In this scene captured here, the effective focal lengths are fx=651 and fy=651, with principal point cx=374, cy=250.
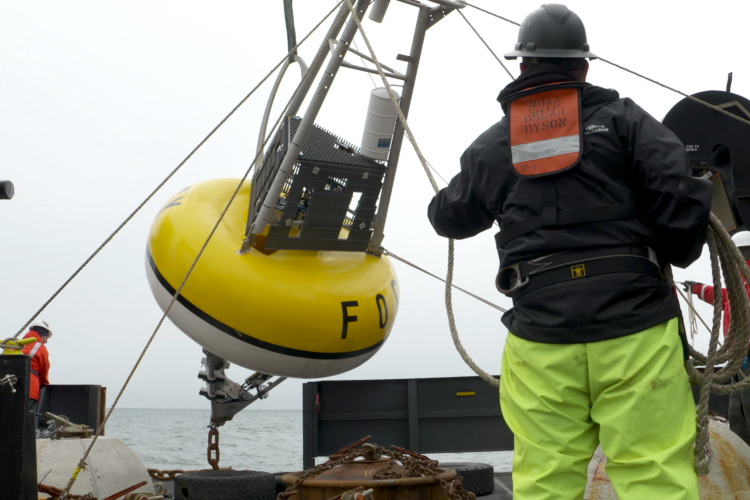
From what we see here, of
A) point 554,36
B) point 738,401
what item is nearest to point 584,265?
point 554,36

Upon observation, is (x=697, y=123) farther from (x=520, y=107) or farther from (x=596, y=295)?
(x=596, y=295)

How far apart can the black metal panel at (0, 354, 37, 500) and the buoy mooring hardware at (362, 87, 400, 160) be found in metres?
2.72

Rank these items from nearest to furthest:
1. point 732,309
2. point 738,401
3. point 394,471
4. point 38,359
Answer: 1. point 732,309
2. point 394,471
3. point 738,401
4. point 38,359

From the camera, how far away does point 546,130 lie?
6.31ft

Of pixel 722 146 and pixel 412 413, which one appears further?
pixel 412 413

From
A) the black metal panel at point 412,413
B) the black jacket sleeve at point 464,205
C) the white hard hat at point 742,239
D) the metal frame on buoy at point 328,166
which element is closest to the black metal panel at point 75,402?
the black metal panel at point 412,413

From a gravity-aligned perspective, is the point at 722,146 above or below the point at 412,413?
above

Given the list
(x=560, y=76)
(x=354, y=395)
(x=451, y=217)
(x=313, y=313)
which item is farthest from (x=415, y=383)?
(x=560, y=76)

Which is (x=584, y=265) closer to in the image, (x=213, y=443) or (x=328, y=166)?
(x=328, y=166)

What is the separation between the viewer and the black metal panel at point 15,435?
223 cm

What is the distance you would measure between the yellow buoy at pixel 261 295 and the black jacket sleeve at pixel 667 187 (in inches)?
118

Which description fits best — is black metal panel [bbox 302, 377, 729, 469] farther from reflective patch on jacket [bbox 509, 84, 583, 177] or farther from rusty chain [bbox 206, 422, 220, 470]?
reflective patch on jacket [bbox 509, 84, 583, 177]

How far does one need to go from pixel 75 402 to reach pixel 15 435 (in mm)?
6141

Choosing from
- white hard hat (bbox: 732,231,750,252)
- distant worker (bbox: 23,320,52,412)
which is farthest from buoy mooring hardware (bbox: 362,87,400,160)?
distant worker (bbox: 23,320,52,412)
